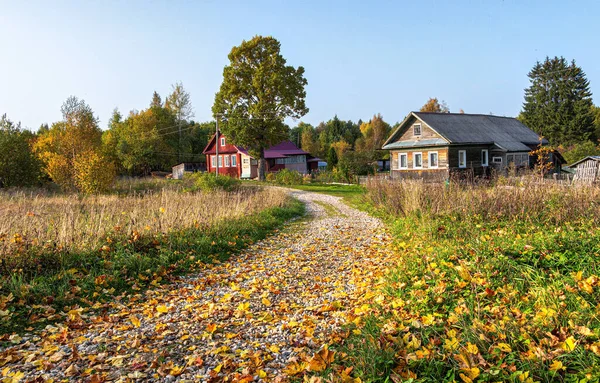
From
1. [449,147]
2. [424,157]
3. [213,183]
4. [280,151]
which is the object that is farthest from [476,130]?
[280,151]

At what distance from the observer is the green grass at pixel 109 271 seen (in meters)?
5.87

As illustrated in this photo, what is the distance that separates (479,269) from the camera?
550cm

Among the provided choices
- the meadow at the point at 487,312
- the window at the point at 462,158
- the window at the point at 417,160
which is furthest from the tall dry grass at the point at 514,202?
the window at the point at 417,160

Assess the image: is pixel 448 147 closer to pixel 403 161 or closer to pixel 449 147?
pixel 449 147

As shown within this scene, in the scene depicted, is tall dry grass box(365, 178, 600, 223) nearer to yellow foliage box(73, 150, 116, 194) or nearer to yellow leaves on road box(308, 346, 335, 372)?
yellow leaves on road box(308, 346, 335, 372)

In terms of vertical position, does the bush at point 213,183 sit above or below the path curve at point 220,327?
above

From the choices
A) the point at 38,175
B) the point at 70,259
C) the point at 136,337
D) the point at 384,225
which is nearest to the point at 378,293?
the point at 136,337

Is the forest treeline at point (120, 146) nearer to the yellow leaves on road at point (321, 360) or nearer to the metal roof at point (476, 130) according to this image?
the metal roof at point (476, 130)

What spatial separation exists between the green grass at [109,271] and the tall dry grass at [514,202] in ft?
16.2

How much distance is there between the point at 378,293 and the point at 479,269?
1.39 m

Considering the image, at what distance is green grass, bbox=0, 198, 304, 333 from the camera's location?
5871 mm

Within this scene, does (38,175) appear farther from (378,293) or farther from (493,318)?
(493,318)

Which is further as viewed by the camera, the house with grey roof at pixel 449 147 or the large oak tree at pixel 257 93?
the large oak tree at pixel 257 93

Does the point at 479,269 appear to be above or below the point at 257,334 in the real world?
above
